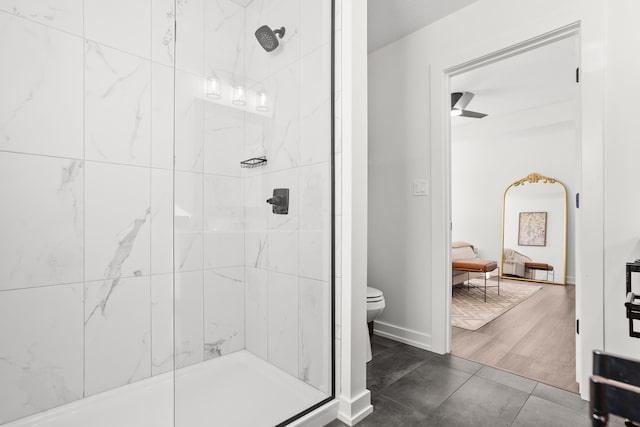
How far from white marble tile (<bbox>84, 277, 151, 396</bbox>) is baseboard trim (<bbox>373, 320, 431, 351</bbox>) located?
68.0 inches

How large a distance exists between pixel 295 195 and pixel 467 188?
5.49 m

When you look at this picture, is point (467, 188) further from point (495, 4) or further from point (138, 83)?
point (138, 83)

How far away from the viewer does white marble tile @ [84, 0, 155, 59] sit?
5.47 ft

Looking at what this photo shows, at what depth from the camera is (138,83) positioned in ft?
5.91

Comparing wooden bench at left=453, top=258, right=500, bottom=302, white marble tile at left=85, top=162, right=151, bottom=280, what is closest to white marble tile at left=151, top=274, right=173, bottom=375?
white marble tile at left=85, top=162, right=151, bottom=280

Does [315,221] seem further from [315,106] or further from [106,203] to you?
[106,203]

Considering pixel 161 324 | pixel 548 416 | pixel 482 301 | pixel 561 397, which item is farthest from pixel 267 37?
pixel 482 301

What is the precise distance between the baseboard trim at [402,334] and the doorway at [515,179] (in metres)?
0.22

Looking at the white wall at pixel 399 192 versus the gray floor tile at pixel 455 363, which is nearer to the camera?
the gray floor tile at pixel 455 363

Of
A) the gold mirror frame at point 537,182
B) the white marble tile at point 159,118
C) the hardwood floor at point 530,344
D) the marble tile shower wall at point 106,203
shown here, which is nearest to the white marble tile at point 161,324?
the marble tile shower wall at point 106,203

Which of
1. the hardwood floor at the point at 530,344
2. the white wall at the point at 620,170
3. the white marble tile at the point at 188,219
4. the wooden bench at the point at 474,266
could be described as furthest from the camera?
the wooden bench at the point at 474,266

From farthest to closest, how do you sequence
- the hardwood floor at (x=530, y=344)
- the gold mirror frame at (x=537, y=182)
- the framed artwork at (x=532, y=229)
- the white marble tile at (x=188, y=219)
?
1. the framed artwork at (x=532, y=229)
2. the gold mirror frame at (x=537, y=182)
3. the hardwood floor at (x=530, y=344)
4. the white marble tile at (x=188, y=219)

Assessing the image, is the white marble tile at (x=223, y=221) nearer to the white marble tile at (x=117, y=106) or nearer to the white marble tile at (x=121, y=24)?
the white marble tile at (x=117, y=106)

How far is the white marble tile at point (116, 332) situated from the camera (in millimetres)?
1674
